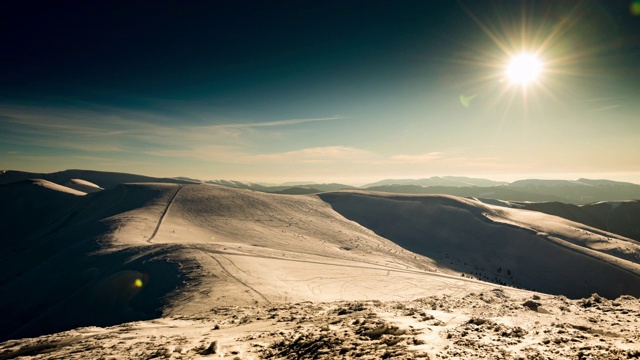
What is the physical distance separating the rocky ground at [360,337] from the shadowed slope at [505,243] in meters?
32.0

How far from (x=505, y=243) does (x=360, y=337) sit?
49867 millimetres

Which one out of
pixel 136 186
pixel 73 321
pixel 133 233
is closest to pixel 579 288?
pixel 73 321

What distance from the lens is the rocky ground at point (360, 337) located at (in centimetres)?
602

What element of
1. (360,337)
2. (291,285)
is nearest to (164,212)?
(291,285)

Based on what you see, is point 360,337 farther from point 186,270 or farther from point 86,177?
point 86,177

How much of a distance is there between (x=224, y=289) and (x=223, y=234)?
62.1 ft

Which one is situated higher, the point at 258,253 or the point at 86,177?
the point at 86,177

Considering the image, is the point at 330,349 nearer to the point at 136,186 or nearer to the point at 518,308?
the point at 518,308

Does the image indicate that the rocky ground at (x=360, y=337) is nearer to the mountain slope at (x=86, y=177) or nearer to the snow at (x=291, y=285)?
the snow at (x=291, y=285)

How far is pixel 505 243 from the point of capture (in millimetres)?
46906

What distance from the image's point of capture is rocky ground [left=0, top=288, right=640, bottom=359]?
6023 millimetres

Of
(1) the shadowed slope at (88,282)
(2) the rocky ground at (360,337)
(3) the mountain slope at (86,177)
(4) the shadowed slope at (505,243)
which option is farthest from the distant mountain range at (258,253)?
(3) the mountain slope at (86,177)

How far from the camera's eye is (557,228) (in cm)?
5328

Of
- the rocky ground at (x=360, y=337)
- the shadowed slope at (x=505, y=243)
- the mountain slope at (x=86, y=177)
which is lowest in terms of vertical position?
the shadowed slope at (x=505, y=243)
